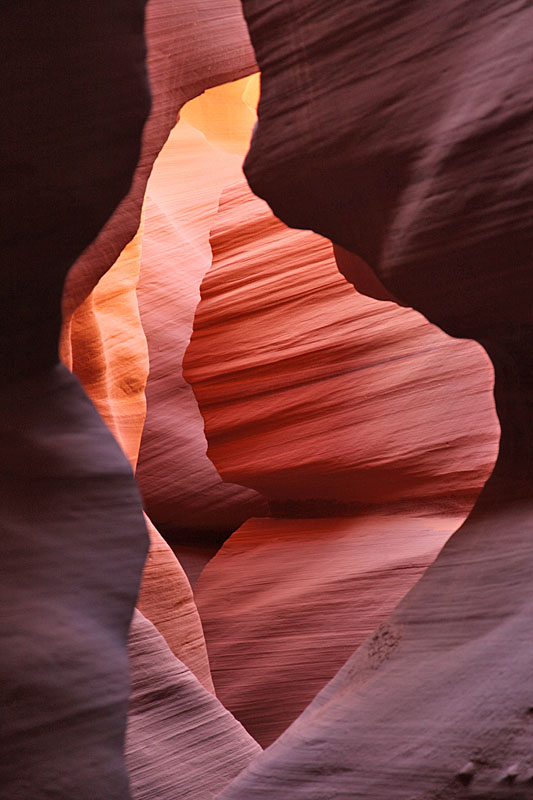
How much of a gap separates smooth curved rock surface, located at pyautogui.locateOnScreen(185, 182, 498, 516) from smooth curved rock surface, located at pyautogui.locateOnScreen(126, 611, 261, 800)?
203 cm

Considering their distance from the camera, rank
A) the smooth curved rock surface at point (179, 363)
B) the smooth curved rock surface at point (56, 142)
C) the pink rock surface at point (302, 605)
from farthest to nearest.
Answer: the smooth curved rock surface at point (179, 363) → the pink rock surface at point (302, 605) → the smooth curved rock surface at point (56, 142)

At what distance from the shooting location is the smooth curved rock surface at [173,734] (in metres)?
2.99

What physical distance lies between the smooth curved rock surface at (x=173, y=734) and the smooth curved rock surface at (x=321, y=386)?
6.66 ft

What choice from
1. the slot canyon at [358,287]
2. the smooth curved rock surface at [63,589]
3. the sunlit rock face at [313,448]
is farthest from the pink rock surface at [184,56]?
the sunlit rock face at [313,448]

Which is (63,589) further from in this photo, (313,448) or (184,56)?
(313,448)

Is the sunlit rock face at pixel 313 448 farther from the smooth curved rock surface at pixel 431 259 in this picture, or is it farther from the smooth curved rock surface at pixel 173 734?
the smooth curved rock surface at pixel 431 259

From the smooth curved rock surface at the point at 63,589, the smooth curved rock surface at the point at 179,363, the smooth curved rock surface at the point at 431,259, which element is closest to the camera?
the smooth curved rock surface at the point at 63,589

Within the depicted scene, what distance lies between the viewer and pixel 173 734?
10.4 ft

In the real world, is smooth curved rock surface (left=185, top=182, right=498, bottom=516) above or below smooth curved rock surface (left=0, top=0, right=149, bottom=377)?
below

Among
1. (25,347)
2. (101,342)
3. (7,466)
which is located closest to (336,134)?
(25,347)

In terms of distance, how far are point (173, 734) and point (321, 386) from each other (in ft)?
8.55

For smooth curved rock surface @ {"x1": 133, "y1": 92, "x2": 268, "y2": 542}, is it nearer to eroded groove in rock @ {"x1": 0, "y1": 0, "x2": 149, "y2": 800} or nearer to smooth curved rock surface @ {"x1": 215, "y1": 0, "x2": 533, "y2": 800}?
smooth curved rock surface @ {"x1": 215, "y1": 0, "x2": 533, "y2": 800}

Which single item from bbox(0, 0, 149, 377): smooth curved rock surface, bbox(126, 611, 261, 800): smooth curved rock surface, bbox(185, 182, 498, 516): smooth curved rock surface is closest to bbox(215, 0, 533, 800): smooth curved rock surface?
bbox(0, 0, 149, 377): smooth curved rock surface

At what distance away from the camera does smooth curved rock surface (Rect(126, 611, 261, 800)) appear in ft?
9.82
